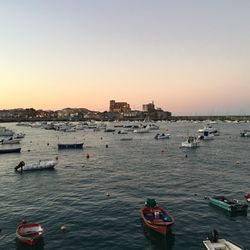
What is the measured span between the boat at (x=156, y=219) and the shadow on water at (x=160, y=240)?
1.54ft

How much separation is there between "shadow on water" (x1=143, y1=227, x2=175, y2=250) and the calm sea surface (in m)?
0.10

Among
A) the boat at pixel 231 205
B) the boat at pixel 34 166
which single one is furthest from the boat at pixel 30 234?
the boat at pixel 34 166

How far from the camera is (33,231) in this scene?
32281 millimetres

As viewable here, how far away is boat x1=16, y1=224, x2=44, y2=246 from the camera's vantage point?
30.5 metres

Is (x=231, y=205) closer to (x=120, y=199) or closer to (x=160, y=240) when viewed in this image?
(x=160, y=240)

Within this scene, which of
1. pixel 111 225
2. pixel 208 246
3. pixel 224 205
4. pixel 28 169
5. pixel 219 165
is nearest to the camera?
pixel 208 246

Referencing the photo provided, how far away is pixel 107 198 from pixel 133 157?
4316 cm

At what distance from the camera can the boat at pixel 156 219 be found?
3206 centimetres

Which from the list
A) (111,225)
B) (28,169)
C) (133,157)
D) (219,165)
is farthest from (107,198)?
(133,157)

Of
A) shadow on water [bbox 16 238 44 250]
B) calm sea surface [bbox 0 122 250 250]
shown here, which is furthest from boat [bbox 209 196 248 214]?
shadow on water [bbox 16 238 44 250]

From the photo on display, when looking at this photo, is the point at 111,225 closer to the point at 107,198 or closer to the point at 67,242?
the point at 67,242

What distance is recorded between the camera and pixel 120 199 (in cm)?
4656

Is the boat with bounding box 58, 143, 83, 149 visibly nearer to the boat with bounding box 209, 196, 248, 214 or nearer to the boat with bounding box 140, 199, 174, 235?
the boat with bounding box 209, 196, 248, 214

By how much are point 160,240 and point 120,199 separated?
15.3 m
